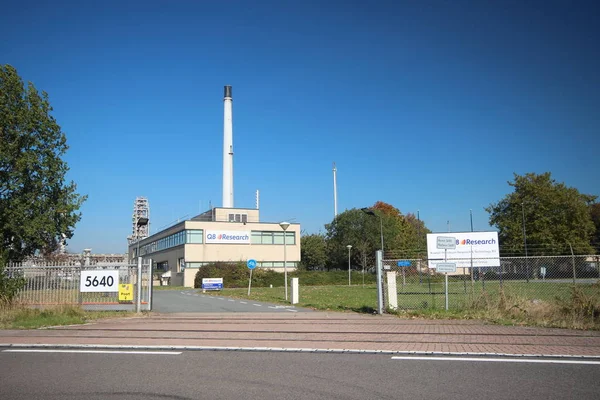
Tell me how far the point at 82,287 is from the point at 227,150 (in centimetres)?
5103

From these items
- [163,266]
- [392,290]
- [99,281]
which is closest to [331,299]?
[392,290]

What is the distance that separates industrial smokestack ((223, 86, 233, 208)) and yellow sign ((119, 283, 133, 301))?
50638 millimetres

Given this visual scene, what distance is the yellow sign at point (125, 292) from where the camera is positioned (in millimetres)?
18859

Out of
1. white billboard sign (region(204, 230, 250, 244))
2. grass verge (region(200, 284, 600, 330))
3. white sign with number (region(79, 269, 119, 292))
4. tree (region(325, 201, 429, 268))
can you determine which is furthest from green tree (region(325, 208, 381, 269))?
grass verge (region(200, 284, 600, 330))

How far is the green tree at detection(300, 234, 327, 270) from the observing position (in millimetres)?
86125

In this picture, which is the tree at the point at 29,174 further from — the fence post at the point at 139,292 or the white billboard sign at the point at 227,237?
the white billboard sign at the point at 227,237

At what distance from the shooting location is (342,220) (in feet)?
263

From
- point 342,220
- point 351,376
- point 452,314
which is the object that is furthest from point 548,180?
point 351,376

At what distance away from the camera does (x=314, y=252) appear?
86125 millimetres

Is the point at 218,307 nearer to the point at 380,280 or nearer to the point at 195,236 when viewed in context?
the point at 380,280

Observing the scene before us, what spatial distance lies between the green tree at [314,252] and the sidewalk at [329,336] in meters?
70.1

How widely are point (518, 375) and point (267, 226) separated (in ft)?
199

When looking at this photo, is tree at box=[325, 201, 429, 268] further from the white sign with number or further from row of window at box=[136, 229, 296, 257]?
the white sign with number

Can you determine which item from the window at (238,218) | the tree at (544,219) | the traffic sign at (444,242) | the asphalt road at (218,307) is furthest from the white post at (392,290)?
the window at (238,218)
